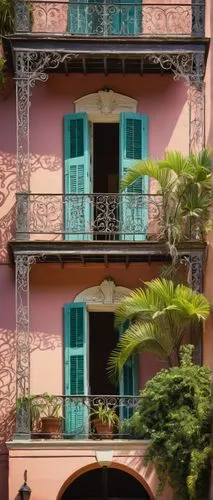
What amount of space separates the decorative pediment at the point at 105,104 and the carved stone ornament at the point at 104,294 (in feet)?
8.68

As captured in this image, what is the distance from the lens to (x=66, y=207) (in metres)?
20.2

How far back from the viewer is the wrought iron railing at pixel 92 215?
65.7 feet

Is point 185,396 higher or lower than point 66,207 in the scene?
lower

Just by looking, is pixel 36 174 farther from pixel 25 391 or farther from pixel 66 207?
pixel 25 391

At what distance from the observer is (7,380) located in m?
20.0

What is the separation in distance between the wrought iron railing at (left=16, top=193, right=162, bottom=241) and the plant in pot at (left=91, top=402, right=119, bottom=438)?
264 centimetres

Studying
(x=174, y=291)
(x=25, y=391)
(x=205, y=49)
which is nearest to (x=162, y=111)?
(x=205, y=49)

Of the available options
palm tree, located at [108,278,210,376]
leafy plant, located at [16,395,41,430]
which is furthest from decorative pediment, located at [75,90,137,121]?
leafy plant, located at [16,395,41,430]

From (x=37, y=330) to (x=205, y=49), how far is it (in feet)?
16.3

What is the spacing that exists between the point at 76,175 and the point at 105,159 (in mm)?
3097

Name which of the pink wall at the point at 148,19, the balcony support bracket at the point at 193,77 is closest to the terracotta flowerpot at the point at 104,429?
the balcony support bracket at the point at 193,77

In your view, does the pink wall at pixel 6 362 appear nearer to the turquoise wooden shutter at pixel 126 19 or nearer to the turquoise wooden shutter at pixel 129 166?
the turquoise wooden shutter at pixel 129 166

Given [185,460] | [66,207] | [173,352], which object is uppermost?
[66,207]

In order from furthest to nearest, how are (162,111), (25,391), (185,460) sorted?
1. (162,111)
2. (25,391)
3. (185,460)
